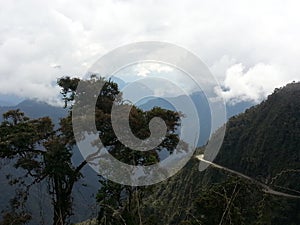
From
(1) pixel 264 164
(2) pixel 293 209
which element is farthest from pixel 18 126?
(1) pixel 264 164

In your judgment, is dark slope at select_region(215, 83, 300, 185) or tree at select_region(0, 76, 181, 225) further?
dark slope at select_region(215, 83, 300, 185)

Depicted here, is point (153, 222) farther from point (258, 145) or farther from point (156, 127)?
point (258, 145)

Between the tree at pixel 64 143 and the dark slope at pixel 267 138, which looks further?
the dark slope at pixel 267 138

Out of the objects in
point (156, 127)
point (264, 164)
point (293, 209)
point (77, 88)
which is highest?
point (77, 88)

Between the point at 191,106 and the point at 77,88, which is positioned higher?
the point at 77,88

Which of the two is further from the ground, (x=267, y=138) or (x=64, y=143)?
(x=267, y=138)

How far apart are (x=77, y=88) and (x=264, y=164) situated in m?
68.1

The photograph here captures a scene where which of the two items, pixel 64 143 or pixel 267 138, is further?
pixel 267 138

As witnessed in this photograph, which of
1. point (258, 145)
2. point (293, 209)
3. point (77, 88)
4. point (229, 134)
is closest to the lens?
point (77, 88)

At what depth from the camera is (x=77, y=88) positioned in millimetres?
13258

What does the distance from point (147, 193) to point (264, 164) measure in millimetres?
68109

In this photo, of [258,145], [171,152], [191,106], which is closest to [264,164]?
[258,145]

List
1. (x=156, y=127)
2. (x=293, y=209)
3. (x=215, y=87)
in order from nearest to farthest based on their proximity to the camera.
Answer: (x=215, y=87)
(x=156, y=127)
(x=293, y=209)

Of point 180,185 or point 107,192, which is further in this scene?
point 180,185
